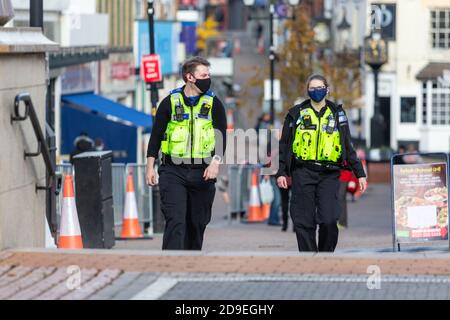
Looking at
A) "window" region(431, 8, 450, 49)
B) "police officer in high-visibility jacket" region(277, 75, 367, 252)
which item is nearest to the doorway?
"window" region(431, 8, 450, 49)

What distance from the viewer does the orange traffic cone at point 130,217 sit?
22.2 meters

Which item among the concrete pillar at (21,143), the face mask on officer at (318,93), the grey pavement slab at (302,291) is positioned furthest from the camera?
the face mask on officer at (318,93)

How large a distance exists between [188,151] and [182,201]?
0.38 metres

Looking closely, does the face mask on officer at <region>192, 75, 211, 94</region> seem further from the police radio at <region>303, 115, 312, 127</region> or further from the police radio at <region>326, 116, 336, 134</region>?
the police radio at <region>326, 116, 336, 134</region>

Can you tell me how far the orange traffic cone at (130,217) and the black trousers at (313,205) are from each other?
31.5ft

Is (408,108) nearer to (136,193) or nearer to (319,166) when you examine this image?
(136,193)

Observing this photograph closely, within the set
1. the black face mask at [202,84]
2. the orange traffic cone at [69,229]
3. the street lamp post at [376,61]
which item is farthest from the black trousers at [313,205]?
the street lamp post at [376,61]

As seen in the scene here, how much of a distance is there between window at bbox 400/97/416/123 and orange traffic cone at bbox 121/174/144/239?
43.5 metres

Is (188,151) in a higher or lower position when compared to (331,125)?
lower

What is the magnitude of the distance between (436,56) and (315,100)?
5362 cm

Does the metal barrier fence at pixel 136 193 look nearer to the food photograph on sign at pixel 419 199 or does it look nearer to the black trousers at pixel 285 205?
the black trousers at pixel 285 205

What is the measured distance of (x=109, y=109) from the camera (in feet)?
126

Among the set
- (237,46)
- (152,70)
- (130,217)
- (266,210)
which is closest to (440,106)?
(266,210)

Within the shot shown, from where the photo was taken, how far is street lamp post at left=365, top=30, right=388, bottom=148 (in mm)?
57594
